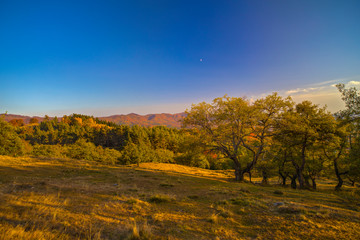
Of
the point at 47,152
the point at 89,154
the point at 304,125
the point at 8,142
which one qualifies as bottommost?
the point at 89,154

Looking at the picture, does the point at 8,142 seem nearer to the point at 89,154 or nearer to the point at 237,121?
the point at 89,154

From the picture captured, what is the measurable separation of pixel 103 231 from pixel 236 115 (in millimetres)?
18021

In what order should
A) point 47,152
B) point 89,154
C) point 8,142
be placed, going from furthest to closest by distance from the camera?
point 89,154, point 47,152, point 8,142

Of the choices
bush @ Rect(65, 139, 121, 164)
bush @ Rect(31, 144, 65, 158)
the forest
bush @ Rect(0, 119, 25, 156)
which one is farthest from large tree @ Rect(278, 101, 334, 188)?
bush @ Rect(31, 144, 65, 158)

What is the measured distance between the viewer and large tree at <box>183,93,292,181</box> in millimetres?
18641

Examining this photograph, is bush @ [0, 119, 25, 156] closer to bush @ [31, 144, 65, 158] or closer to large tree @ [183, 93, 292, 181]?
bush @ [31, 144, 65, 158]

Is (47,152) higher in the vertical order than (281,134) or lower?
lower

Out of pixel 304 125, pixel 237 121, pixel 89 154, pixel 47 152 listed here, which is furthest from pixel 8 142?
pixel 304 125

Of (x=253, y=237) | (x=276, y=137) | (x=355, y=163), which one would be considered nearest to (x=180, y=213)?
(x=253, y=237)

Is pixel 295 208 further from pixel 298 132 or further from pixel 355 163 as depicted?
pixel 355 163

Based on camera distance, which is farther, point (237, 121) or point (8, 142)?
point (8, 142)

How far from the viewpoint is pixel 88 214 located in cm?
593

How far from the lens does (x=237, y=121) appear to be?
1972cm

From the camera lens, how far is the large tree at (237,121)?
18.6 m
